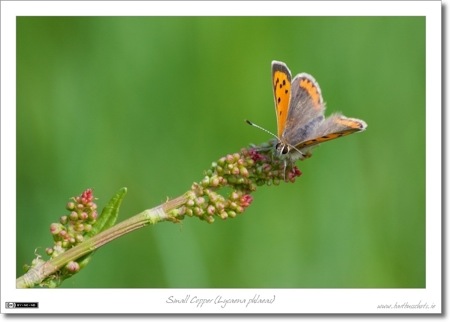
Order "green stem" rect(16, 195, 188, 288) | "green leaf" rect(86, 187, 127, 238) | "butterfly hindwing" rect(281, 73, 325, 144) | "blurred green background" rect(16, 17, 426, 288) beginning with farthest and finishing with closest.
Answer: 1. "blurred green background" rect(16, 17, 426, 288)
2. "butterfly hindwing" rect(281, 73, 325, 144)
3. "green leaf" rect(86, 187, 127, 238)
4. "green stem" rect(16, 195, 188, 288)

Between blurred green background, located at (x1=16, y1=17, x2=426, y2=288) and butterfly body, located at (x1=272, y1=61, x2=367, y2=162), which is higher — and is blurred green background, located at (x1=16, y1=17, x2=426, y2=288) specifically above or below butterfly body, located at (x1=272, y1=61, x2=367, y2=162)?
below

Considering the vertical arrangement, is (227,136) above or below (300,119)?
below

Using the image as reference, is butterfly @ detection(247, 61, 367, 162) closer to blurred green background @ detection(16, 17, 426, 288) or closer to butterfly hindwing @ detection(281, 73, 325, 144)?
butterfly hindwing @ detection(281, 73, 325, 144)

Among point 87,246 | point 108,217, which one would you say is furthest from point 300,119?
point 87,246

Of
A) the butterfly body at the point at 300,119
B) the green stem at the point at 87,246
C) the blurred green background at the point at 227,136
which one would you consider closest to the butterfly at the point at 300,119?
the butterfly body at the point at 300,119

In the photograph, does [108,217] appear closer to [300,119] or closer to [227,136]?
[300,119]

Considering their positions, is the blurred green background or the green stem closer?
the green stem

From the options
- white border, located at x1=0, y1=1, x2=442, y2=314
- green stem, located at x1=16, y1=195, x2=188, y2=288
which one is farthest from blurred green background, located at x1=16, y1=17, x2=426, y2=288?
green stem, located at x1=16, y1=195, x2=188, y2=288
